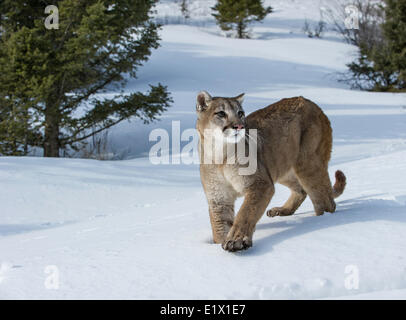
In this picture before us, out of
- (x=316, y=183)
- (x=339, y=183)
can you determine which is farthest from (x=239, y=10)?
(x=316, y=183)

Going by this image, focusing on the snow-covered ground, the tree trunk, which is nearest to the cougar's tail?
the snow-covered ground

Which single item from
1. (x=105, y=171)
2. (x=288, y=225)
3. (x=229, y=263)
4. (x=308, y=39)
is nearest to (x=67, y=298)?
(x=229, y=263)

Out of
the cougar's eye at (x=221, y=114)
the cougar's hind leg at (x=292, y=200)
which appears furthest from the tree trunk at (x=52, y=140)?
the cougar's eye at (x=221, y=114)

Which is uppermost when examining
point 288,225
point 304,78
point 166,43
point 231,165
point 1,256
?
point 166,43

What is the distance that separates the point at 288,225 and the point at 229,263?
0.93 m

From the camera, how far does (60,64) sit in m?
9.38

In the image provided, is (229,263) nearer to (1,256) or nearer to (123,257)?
(123,257)

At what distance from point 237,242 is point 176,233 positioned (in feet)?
2.97

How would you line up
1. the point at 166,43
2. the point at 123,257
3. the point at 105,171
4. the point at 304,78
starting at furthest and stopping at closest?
the point at 166,43, the point at 304,78, the point at 105,171, the point at 123,257

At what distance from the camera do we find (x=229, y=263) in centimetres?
305

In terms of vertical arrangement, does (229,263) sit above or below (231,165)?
below

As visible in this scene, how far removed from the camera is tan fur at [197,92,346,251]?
3.47m

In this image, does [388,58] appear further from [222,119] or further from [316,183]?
[222,119]

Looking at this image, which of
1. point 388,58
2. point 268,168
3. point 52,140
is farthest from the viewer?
point 388,58
